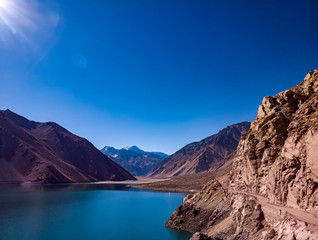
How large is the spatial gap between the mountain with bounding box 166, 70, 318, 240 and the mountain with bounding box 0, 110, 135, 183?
114 metres

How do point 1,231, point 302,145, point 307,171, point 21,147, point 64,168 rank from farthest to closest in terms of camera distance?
point 64,168
point 21,147
point 1,231
point 302,145
point 307,171

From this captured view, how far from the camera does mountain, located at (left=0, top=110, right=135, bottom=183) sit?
123125 millimetres

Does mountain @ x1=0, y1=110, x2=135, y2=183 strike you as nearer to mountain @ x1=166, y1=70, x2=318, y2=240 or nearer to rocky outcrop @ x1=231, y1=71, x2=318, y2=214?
mountain @ x1=166, y1=70, x2=318, y2=240

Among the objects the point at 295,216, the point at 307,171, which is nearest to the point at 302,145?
the point at 307,171

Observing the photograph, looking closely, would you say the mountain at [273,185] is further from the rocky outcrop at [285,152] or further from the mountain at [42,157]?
the mountain at [42,157]

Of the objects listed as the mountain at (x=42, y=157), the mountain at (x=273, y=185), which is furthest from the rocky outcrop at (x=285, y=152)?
the mountain at (x=42, y=157)

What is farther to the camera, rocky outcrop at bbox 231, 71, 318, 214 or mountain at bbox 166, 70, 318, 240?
rocky outcrop at bbox 231, 71, 318, 214

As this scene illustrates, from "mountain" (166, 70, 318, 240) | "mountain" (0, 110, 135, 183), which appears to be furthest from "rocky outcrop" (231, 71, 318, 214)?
"mountain" (0, 110, 135, 183)

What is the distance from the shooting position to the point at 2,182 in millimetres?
107625

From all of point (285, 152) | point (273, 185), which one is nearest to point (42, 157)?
point (273, 185)

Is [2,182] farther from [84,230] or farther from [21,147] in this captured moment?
[84,230]

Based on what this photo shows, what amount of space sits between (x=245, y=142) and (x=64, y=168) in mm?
142801

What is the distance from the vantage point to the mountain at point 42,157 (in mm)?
123125

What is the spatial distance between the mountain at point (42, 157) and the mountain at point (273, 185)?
113686 mm
